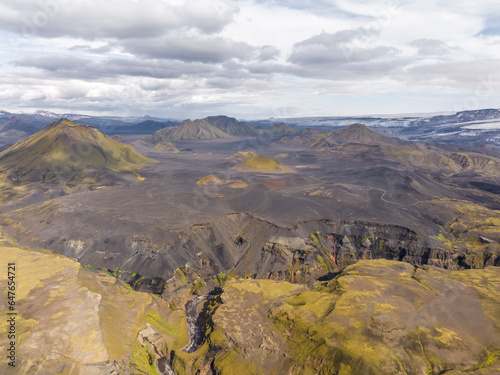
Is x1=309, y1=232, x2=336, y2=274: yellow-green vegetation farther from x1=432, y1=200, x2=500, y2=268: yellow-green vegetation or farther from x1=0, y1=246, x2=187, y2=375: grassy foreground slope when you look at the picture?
x1=0, y1=246, x2=187, y2=375: grassy foreground slope

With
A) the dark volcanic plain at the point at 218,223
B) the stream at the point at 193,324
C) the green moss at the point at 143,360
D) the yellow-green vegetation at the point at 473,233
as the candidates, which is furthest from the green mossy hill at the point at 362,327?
the dark volcanic plain at the point at 218,223

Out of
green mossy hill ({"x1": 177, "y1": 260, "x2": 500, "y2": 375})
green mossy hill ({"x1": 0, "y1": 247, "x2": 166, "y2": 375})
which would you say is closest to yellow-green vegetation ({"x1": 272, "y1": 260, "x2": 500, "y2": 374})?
green mossy hill ({"x1": 177, "y1": 260, "x2": 500, "y2": 375})

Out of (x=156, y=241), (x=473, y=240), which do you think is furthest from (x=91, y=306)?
(x=473, y=240)

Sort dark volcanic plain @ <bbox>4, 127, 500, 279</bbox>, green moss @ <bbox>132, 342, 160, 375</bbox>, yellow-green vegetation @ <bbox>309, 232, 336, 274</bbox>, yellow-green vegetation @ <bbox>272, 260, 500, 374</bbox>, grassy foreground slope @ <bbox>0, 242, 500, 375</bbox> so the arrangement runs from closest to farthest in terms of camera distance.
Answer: grassy foreground slope @ <bbox>0, 242, 500, 375</bbox> → yellow-green vegetation @ <bbox>272, 260, 500, 374</bbox> → green moss @ <bbox>132, 342, 160, 375</bbox> → dark volcanic plain @ <bbox>4, 127, 500, 279</bbox> → yellow-green vegetation @ <bbox>309, 232, 336, 274</bbox>

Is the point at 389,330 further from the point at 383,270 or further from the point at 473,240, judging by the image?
the point at 473,240

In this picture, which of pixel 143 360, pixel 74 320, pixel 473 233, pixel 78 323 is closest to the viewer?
pixel 78 323

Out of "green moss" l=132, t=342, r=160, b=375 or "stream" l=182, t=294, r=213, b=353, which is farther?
"stream" l=182, t=294, r=213, b=353

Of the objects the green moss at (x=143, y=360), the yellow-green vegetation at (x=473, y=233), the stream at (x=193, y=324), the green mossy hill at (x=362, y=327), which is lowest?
the stream at (x=193, y=324)

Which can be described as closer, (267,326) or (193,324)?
(267,326)

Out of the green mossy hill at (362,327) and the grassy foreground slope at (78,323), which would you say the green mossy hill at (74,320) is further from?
the green mossy hill at (362,327)

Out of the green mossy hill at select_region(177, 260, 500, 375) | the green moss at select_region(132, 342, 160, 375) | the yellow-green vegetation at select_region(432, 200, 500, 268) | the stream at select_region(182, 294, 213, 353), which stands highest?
the yellow-green vegetation at select_region(432, 200, 500, 268)

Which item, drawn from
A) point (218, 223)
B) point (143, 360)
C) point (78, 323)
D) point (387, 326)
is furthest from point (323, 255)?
point (78, 323)

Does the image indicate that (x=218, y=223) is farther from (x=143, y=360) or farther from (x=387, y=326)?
(x=387, y=326)
